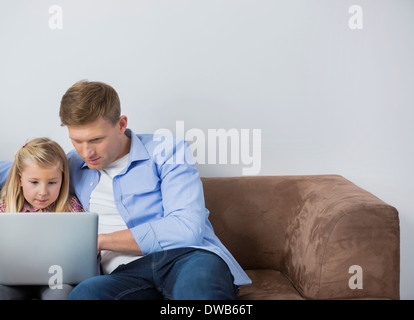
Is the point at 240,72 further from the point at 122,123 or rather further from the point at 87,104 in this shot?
the point at 87,104

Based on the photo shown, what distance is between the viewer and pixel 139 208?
2.00 m

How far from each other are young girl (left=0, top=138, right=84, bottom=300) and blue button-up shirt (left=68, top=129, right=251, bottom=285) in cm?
9

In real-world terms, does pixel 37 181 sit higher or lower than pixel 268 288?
higher

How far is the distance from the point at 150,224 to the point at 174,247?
0.11m

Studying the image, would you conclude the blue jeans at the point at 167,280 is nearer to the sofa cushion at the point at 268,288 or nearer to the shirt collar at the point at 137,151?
the sofa cushion at the point at 268,288

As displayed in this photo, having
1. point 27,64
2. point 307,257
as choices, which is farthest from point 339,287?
point 27,64

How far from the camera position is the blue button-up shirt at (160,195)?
184cm

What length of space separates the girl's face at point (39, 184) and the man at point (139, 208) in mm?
114

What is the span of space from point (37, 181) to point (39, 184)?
0.05 feet

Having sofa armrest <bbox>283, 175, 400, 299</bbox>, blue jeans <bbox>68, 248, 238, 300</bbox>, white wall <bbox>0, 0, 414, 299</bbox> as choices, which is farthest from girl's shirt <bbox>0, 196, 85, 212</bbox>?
sofa armrest <bbox>283, 175, 400, 299</bbox>

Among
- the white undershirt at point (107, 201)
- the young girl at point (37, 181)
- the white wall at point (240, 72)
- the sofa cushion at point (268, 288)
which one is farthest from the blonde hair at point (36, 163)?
the sofa cushion at point (268, 288)

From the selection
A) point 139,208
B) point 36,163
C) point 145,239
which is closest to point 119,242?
point 145,239

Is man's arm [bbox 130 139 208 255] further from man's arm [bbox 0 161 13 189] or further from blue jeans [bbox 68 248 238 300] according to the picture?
man's arm [bbox 0 161 13 189]
